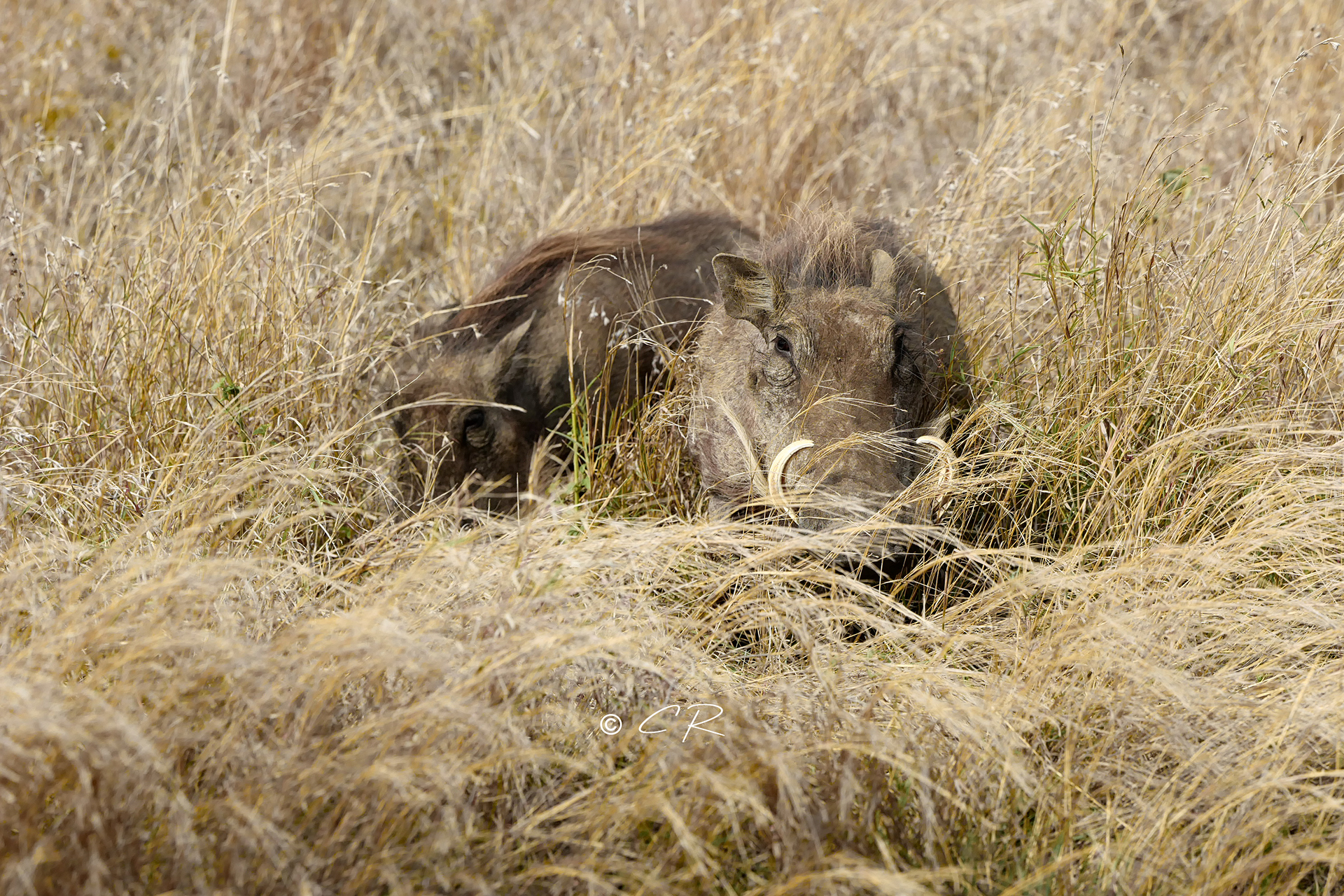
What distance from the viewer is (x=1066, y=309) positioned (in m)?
3.66

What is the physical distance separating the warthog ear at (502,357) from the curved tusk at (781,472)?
3.48ft

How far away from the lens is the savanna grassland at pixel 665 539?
204 cm

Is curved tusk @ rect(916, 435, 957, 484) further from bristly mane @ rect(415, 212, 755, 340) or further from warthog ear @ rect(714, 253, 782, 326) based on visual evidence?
bristly mane @ rect(415, 212, 755, 340)

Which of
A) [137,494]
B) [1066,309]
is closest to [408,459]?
[137,494]

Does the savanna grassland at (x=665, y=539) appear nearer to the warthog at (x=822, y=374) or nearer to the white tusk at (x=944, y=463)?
the white tusk at (x=944, y=463)

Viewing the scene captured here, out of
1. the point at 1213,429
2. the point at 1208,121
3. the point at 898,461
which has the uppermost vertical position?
the point at 1208,121

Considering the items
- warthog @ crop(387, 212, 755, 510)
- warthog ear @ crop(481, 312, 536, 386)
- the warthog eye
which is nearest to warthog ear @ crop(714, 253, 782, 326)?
warthog @ crop(387, 212, 755, 510)

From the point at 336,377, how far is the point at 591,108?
8.11ft

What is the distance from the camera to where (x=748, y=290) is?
11.1ft

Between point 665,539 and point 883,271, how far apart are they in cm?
119

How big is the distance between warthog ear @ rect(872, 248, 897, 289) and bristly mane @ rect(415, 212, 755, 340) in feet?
2.59

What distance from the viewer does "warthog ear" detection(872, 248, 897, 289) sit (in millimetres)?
3408

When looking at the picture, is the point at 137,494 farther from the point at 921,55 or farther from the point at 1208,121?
the point at 921,55

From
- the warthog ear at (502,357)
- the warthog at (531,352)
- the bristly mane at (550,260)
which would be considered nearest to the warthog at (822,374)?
the warthog at (531,352)
